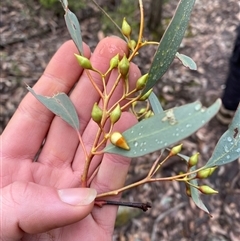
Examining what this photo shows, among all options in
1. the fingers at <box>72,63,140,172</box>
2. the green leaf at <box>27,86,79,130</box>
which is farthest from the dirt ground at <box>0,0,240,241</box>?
the green leaf at <box>27,86,79,130</box>

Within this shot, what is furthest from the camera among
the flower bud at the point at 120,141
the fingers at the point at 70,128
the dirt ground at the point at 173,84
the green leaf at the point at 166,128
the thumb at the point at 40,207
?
the dirt ground at the point at 173,84

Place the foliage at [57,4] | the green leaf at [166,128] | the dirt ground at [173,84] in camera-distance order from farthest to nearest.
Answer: the foliage at [57,4] → the dirt ground at [173,84] → the green leaf at [166,128]

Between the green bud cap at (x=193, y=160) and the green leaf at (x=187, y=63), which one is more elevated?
the green leaf at (x=187, y=63)

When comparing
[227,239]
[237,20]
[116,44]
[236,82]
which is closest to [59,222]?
[116,44]

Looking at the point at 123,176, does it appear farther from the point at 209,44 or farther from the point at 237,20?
the point at 237,20

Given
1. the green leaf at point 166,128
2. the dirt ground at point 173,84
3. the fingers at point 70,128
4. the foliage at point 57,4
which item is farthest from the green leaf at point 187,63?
the foliage at point 57,4

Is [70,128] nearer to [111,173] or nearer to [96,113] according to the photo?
[111,173]

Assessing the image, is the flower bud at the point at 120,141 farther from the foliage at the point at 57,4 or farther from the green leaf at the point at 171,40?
the foliage at the point at 57,4

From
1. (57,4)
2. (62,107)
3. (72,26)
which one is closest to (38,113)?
(62,107)
